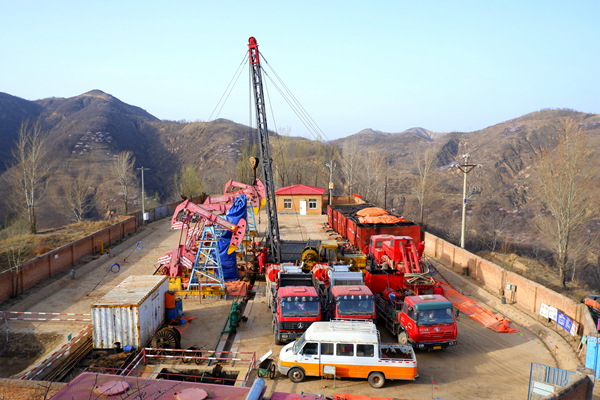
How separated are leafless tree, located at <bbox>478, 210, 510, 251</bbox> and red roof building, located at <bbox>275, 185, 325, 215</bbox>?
20444mm

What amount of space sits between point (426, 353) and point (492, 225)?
46.1m

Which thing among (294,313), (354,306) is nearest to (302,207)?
(354,306)

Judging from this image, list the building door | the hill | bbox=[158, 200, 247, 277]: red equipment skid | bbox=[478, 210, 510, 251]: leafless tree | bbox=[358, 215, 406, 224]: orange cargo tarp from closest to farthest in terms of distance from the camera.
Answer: bbox=[158, 200, 247, 277]: red equipment skid < bbox=[358, 215, 406, 224]: orange cargo tarp < bbox=[478, 210, 510, 251]: leafless tree < the building door < the hill

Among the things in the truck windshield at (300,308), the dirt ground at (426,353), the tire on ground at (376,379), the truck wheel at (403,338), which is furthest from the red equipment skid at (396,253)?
the tire on ground at (376,379)

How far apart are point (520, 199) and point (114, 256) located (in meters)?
70.3

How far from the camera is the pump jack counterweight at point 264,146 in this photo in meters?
24.1

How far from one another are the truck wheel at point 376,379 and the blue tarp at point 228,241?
1286 centimetres

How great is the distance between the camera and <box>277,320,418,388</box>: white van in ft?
38.4

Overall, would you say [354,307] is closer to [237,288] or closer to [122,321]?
[122,321]

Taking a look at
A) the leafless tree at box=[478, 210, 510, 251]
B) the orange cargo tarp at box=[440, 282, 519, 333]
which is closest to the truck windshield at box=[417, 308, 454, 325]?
the orange cargo tarp at box=[440, 282, 519, 333]

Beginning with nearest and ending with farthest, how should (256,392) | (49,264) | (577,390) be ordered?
(256,392) → (577,390) → (49,264)

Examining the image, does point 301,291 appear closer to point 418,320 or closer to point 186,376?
point 418,320

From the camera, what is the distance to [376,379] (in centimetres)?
1177

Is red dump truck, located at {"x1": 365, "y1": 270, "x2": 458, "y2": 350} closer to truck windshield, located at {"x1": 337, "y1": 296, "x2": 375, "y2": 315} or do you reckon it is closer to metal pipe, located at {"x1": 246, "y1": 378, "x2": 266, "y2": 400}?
truck windshield, located at {"x1": 337, "y1": 296, "x2": 375, "y2": 315}
